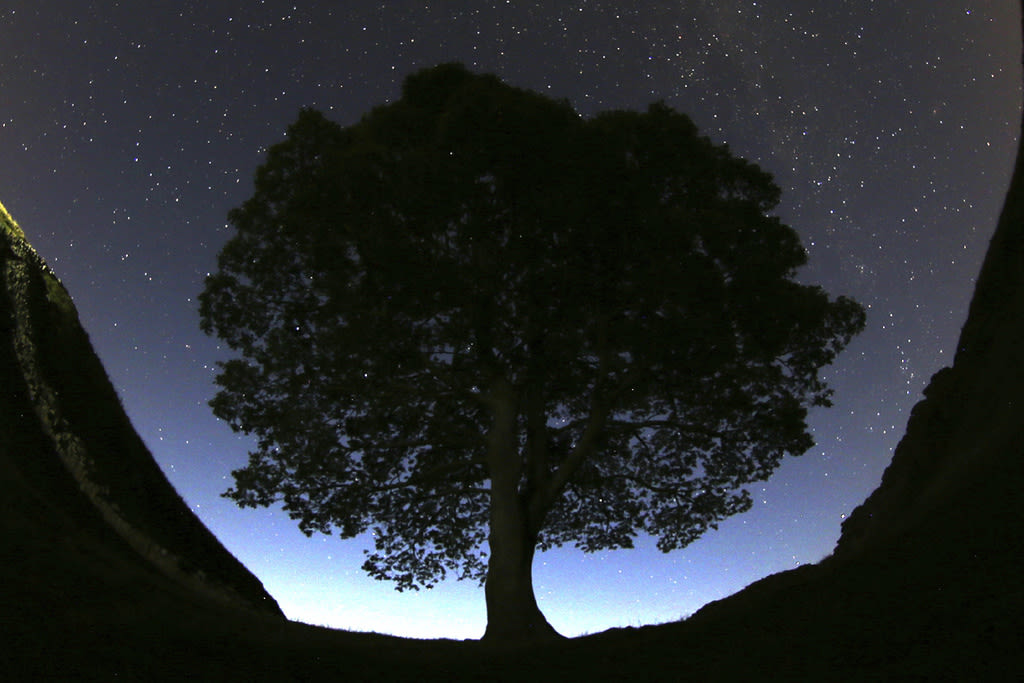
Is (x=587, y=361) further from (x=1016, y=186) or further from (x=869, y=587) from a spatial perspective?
(x=1016, y=186)

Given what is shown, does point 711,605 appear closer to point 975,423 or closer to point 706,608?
point 706,608

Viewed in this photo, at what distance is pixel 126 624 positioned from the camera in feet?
25.7

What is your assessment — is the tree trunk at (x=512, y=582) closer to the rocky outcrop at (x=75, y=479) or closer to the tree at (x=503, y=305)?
the tree at (x=503, y=305)

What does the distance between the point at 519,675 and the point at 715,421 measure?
944 centimetres

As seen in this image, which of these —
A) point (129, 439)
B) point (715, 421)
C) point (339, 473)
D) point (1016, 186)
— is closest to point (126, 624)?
point (339, 473)

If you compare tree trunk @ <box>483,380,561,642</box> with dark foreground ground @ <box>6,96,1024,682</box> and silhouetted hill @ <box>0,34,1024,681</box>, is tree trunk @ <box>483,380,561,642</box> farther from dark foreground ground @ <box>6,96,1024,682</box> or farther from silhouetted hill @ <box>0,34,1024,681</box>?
silhouetted hill @ <box>0,34,1024,681</box>

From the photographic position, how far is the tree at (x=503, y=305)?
1453 cm

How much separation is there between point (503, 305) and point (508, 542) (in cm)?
538

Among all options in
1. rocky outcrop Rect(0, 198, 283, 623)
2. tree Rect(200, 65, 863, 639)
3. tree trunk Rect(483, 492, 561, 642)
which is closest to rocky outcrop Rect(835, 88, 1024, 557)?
tree Rect(200, 65, 863, 639)

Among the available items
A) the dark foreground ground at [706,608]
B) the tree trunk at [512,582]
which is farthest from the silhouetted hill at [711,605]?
the tree trunk at [512,582]

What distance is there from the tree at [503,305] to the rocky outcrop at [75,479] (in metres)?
4.04

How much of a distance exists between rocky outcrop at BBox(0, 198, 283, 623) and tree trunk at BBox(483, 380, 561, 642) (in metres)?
5.92

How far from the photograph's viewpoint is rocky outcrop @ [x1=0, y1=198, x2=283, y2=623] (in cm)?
1046

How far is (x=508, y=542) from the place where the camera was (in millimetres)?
14594
